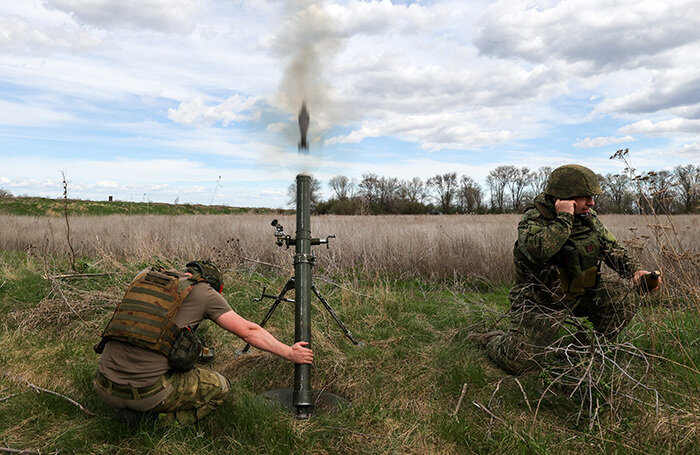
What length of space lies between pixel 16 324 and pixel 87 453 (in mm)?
3439

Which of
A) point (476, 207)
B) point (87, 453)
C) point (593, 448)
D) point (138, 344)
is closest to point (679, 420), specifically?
point (593, 448)

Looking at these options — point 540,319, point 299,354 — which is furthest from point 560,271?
point 299,354

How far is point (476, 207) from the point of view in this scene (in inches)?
1540

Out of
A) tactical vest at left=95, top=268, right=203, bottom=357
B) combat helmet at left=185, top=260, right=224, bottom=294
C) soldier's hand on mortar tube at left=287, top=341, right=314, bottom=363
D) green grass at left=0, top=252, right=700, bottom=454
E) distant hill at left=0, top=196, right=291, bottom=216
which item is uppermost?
distant hill at left=0, top=196, right=291, bottom=216

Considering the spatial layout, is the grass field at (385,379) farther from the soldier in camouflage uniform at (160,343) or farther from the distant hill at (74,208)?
the distant hill at (74,208)

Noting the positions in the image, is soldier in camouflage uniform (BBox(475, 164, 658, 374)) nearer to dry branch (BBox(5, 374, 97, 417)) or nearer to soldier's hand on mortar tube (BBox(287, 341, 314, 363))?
soldier's hand on mortar tube (BBox(287, 341, 314, 363))

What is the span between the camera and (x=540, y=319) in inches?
144

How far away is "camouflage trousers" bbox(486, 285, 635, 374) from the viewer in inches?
142

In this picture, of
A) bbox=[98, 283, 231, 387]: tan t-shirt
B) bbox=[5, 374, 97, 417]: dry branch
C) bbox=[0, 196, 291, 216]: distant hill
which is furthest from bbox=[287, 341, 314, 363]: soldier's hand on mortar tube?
bbox=[0, 196, 291, 216]: distant hill

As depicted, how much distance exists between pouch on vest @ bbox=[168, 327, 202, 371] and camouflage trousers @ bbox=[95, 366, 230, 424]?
0.10 m

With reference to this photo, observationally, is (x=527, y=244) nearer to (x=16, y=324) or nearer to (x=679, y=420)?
(x=679, y=420)

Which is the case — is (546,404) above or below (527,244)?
below

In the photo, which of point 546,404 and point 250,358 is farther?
point 250,358

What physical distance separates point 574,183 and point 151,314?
10.4 ft
